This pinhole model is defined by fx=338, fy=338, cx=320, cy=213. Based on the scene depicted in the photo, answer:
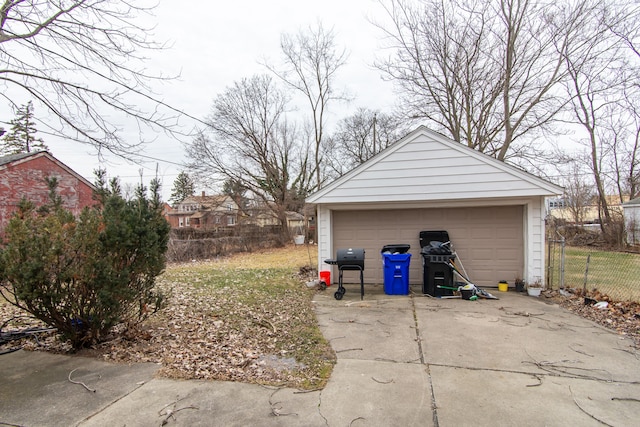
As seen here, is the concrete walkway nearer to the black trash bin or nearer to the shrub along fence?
the black trash bin

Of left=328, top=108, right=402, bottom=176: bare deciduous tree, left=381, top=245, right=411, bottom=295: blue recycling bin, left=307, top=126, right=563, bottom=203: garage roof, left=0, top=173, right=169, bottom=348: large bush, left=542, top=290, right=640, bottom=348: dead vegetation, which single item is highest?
left=328, top=108, right=402, bottom=176: bare deciduous tree

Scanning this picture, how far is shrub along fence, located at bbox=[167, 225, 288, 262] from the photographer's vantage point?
15305 millimetres

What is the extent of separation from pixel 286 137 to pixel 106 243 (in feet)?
77.3

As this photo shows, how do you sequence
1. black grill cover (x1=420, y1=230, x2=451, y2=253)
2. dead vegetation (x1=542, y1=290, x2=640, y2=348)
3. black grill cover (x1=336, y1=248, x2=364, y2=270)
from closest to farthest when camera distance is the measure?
1. dead vegetation (x1=542, y1=290, x2=640, y2=348)
2. black grill cover (x1=336, y1=248, x2=364, y2=270)
3. black grill cover (x1=420, y1=230, x2=451, y2=253)

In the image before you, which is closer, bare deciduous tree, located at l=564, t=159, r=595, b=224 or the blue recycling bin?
the blue recycling bin

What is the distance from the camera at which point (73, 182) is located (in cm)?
1806

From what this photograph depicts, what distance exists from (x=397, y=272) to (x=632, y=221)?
1613 cm

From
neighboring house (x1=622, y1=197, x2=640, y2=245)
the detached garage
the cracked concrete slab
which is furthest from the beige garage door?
neighboring house (x1=622, y1=197, x2=640, y2=245)

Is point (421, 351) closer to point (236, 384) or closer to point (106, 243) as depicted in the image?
point (236, 384)

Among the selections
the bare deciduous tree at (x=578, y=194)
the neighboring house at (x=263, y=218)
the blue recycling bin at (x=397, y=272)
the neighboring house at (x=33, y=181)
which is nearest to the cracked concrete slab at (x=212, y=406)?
the blue recycling bin at (x=397, y=272)

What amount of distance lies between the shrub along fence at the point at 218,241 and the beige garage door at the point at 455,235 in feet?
30.7

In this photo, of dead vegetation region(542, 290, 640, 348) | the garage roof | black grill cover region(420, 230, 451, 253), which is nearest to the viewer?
dead vegetation region(542, 290, 640, 348)

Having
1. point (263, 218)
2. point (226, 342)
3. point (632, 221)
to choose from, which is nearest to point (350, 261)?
point (226, 342)

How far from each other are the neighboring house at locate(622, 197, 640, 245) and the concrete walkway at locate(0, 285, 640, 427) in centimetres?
1571
